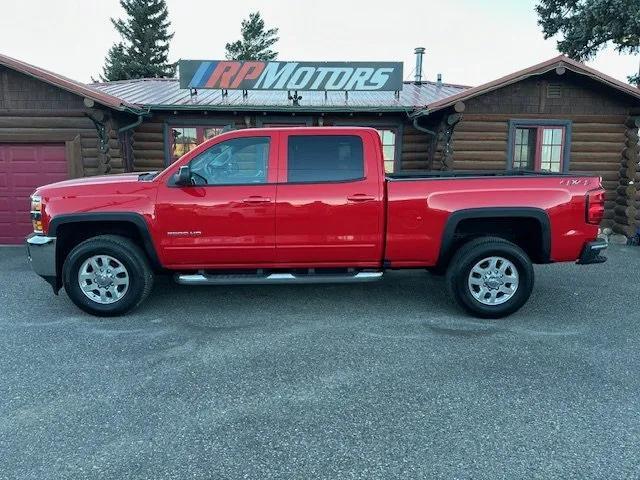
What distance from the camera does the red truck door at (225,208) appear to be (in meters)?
4.99

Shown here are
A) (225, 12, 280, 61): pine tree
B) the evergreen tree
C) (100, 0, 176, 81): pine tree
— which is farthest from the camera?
→ (225, 12, 280, 61): pine tree

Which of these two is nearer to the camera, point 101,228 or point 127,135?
point 101,228

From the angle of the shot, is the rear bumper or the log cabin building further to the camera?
the log cabin building

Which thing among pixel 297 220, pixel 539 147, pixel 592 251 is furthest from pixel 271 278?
pixel 539 147

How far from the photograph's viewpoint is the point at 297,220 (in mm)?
5059

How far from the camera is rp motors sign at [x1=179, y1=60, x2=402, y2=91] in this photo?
1066 cm

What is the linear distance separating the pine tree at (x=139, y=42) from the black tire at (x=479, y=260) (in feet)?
128

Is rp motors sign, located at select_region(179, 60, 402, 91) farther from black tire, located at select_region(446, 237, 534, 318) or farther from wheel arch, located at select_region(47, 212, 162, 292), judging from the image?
black tire, located at select_region(446, 237, 534, 318)

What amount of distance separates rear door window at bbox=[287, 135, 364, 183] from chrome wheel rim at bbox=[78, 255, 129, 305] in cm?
210

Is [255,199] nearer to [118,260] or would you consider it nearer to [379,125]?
[118,260]

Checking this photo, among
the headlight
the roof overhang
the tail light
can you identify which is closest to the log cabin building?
A: the roof overhang

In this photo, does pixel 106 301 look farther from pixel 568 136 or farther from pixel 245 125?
pixel 568 136

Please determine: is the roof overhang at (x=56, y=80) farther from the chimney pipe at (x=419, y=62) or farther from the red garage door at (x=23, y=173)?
the chimney pipe at (x=419, y=62)

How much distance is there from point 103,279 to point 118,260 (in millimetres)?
278
